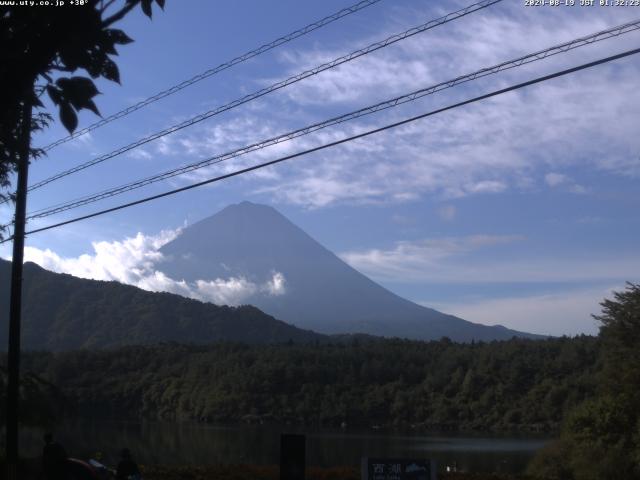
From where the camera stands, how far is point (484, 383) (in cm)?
8100

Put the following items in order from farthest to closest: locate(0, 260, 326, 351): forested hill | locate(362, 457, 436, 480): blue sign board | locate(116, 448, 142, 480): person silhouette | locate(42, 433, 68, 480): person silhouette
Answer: locate(0, 260, 326, 351): forested hill < locate(116, 448, 142, 480): person silhouette < locate(42, 433, 68, 480): person silhouette < locate(362, 457, 436, 480): blue sign board

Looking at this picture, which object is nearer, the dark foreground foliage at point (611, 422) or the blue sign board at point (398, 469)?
the blue sign board at point (398, 469)

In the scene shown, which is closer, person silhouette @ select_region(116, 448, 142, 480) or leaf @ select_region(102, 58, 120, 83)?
leaf @ select_region(102, 58, 120, 83)

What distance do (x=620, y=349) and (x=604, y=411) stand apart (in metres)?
3.10

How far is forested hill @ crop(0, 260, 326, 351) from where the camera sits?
136 m

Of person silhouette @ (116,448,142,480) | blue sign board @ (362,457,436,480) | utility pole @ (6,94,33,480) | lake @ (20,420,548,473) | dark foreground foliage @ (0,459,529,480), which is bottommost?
lake @ (20,420,548,473)

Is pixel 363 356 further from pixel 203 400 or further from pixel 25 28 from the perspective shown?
pixel 25 28

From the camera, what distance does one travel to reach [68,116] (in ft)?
13.9

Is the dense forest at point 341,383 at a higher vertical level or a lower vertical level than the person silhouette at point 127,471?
higher

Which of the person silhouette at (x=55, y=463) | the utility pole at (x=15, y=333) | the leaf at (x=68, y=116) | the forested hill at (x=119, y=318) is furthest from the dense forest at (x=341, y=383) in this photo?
the leaf at (x=68, y=116)

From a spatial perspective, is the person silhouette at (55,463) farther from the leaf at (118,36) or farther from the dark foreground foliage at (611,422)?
the dark foreground foliage at (611,422)

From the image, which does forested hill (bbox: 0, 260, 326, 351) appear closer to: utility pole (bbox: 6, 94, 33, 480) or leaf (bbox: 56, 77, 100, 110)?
utility pole (bbox: 6, 94, 33, 480)

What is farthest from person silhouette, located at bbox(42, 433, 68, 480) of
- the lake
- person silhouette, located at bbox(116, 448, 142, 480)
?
the lake

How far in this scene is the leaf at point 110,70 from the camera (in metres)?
4.45
